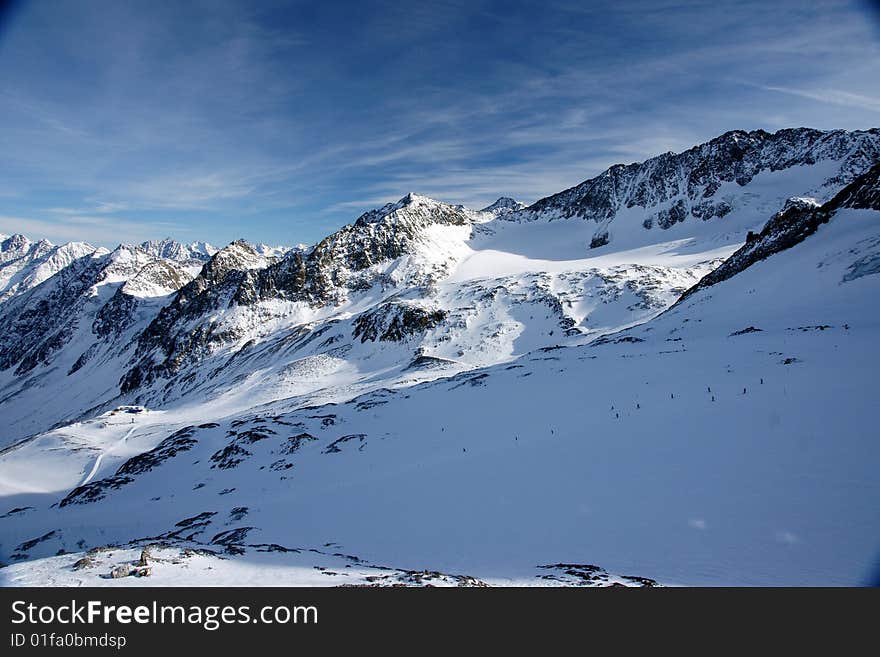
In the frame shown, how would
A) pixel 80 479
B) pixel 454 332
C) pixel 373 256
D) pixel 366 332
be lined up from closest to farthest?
pixel 80 479
pixel 454 332
pixel 366 332
pixel 373 256

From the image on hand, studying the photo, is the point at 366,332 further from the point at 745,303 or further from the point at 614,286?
the point at 745,303

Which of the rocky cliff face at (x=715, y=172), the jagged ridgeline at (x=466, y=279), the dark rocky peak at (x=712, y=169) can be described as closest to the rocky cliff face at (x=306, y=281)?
the jagged ridgeline at (x=466, y=279)

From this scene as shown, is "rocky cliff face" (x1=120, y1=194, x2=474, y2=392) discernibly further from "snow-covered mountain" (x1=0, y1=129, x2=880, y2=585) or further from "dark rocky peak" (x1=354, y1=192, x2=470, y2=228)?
"snow-covered mountain" (x1=0, y1=129, x2=880, y2=585)

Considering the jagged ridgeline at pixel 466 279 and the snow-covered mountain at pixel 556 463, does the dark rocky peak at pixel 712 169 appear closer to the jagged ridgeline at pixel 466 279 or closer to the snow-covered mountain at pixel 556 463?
the jagged ridgeline at pixel 466 279

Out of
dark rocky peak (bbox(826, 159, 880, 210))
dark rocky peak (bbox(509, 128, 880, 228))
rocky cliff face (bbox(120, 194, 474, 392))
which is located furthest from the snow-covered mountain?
dark rocky peak (bbox(509, 128, 880, 228))

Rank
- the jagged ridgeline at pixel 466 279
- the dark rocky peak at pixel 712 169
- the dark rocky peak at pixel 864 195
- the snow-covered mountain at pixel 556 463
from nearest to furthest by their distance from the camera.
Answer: the snow-covered mountain at pixel 556 463 < the dark rocky peak at pixel 864 195 < the jagged ridgeline at pixel 466 279 < the dark rocky peak at pixel 712 169

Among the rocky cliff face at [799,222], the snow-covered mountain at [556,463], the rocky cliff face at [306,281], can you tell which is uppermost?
the rocky cliff face at [306,281]

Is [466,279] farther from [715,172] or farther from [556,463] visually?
[556,463]

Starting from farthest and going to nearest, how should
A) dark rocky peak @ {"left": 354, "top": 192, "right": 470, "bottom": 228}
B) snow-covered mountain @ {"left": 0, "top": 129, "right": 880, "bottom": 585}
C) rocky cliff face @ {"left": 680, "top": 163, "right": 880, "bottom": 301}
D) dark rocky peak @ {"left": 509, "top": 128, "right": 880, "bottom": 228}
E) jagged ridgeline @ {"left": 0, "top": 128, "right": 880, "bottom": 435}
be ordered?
dark rocky peak @ {"left": 354, "top": 192, "right": 470, "bottom": 228}
dark rocky peak @ {"left": 509, "top": 128, "right": 880, "bottom": 228}
jagged ridgeline @ {"left": 0, "top": 128, "right": 880, "bottom": 435}
rocky cliff face @ {"left": 680, "top": 163, "right": 880, "bottom": 301}
snow-covered mountain @ {"left": 0, "top": 129, "right": 880, "bottom": 585}

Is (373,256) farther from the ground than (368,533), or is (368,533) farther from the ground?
(373,256)

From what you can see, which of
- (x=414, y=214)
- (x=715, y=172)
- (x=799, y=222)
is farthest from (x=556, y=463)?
(x=715, y=172)

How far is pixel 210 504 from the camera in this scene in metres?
19.8
